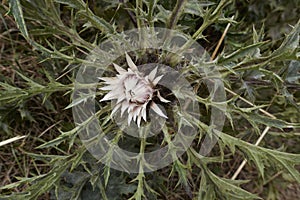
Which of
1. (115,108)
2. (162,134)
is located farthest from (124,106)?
(162,134)

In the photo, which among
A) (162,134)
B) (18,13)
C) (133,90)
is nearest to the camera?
(18,13)

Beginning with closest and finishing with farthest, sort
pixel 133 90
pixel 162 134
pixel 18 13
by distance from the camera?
pixel 18 13 → pixel 133 90 → pixel 162 134

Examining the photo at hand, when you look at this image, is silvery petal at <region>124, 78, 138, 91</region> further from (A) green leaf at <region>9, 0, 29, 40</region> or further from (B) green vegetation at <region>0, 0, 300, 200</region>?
(A) green leaf at <region>9, 0, 29, 40</region>

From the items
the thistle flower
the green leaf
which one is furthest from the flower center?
the green leaf

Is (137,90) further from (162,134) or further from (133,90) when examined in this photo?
(162,134)

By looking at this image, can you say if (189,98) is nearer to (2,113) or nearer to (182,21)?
(182,21)

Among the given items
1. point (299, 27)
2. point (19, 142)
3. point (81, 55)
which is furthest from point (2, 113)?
point (299, 27)

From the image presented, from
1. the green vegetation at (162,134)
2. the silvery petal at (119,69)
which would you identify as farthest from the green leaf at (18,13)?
the silvery petal at (119,69)

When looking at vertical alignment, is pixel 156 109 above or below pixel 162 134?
above
